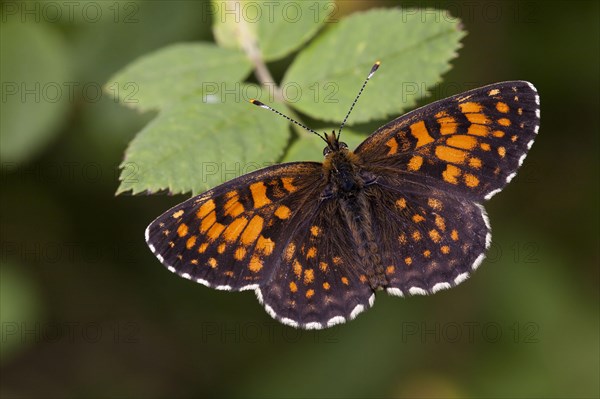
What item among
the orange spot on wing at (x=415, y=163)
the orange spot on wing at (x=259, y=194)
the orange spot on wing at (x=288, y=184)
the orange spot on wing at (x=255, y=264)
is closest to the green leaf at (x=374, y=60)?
the orange spot on wing at (x=415, y=163)

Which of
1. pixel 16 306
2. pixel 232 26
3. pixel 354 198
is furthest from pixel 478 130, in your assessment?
pixel 16 306

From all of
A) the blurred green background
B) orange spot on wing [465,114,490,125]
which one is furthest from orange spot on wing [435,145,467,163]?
the blurred green background

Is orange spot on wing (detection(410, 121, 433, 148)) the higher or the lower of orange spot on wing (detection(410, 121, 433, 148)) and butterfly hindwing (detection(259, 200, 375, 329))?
the higher

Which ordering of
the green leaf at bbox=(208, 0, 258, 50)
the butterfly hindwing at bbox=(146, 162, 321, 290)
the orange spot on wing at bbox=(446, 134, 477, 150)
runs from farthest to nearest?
1. the green leaf at bbox=(208, 0, 258, 50)
2. the orange spot on wing at bbox=(446, 134, 477, 150)
3. the butterfly hindwing at bbox=(146, 162, 321, 290)

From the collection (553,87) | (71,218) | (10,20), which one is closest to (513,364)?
(553,87)

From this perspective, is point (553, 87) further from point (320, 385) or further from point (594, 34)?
point (320, 385)

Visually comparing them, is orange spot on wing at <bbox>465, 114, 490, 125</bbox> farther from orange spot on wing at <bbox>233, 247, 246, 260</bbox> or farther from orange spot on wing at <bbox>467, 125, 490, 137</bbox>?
orange spot on wing at <bbox>233, 247, 246, 260</bbox>

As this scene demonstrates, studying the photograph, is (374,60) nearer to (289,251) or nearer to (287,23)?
(287,23)
